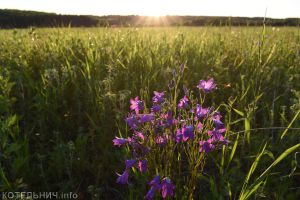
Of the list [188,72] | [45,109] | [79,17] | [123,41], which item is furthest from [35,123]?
[79,17]

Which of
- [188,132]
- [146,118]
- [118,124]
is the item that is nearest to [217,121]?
[188,132]

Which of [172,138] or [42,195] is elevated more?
[172,138]

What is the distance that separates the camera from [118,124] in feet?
7.13

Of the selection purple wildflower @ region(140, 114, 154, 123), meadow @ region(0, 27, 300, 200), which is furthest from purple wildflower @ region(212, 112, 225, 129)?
purple wildflower @ region(140, 114, 154, 123)

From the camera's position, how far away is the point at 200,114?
1.40 meters

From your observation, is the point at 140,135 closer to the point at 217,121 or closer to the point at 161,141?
the point at 161,141

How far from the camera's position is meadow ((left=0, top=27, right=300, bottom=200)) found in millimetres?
1736

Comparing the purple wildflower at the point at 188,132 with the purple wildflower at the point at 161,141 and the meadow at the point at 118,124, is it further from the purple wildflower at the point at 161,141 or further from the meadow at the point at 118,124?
the meadow at the point at 118,124

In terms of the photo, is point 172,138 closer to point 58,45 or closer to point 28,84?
point 28,84

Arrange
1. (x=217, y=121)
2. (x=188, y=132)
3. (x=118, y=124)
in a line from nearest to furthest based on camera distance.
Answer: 1. (x=188, y=132)
2. (x=217, y=121)
3. (x=118, y=124)

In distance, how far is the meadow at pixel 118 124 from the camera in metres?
1.74

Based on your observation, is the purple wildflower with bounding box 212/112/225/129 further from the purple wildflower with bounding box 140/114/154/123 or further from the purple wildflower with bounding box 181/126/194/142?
the purple wildflower with bounding box 140/114/154/123

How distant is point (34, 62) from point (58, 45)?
46 cm

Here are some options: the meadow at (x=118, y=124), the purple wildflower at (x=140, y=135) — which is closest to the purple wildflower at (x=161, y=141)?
the purple wildflower at (x=140, y=135)
